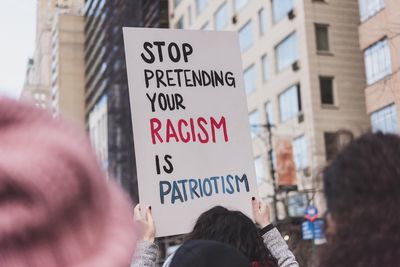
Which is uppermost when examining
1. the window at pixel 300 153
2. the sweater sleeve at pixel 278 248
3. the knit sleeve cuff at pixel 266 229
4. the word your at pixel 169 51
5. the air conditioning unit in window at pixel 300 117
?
the air conditioning unit in window at pixel 300 117

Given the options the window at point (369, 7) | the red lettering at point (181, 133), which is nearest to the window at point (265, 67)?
the window at point (369, 7)

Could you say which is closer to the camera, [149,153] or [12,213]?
[12,213]

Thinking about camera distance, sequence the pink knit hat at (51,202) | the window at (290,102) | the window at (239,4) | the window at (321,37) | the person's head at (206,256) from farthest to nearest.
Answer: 1. the window at (239,4)
2. the window at (290,102)
3. the window at (321,37)
4. the person's head at (206,256)
5. the pink knit hat at (51,202)

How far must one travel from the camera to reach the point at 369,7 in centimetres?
2294

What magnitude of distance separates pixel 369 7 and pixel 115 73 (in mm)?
49908

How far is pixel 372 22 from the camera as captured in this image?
22.9 metres

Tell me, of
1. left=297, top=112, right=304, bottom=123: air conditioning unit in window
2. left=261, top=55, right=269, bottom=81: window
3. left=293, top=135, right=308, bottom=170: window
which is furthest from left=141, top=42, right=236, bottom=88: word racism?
left=261, top=55, right=269, bottom=81: window

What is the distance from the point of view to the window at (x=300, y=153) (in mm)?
27016

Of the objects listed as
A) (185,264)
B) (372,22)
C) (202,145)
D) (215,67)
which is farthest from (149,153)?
(372,22)

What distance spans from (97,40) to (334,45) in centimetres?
5899

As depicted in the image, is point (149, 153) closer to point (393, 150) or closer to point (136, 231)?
point (393, 150)

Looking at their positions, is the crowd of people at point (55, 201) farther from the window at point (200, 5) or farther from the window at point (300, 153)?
the window at point (200, 5)

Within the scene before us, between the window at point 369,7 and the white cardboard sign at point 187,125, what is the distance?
17903 millimetres

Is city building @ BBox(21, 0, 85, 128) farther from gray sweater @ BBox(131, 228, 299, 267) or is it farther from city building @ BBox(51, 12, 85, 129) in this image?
gray sweater @ BBox(131, 228, 299, 267)
